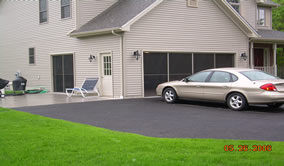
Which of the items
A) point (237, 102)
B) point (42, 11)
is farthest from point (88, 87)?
point (237, 102)

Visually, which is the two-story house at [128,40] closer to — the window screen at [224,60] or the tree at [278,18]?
the window screen at [224,60]

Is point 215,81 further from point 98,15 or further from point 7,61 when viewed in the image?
point 7,61

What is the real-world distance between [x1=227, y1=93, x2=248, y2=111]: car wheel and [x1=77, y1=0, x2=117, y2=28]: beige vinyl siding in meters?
9.52

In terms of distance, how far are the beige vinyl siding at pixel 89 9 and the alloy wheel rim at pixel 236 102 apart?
9.63m

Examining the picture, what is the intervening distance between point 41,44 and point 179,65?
8.51 meters

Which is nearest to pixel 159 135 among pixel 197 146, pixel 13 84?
pixel 197 146

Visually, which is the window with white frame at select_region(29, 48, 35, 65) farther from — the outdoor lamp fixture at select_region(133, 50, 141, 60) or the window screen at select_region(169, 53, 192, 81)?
the window screen at select_region(169, 53, 192, 81)

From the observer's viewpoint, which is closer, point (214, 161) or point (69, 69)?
point (214, 161)

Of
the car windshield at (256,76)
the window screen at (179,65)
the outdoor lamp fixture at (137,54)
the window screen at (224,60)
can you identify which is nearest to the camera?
the car windshield at (256,76)

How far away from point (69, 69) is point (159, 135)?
1270 cm

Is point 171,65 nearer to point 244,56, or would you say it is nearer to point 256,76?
point 244,56

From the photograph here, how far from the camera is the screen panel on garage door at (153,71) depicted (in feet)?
55.0

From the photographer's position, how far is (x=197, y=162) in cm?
495

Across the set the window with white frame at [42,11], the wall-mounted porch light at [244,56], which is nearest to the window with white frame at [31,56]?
the window with white frame at [42,11]
